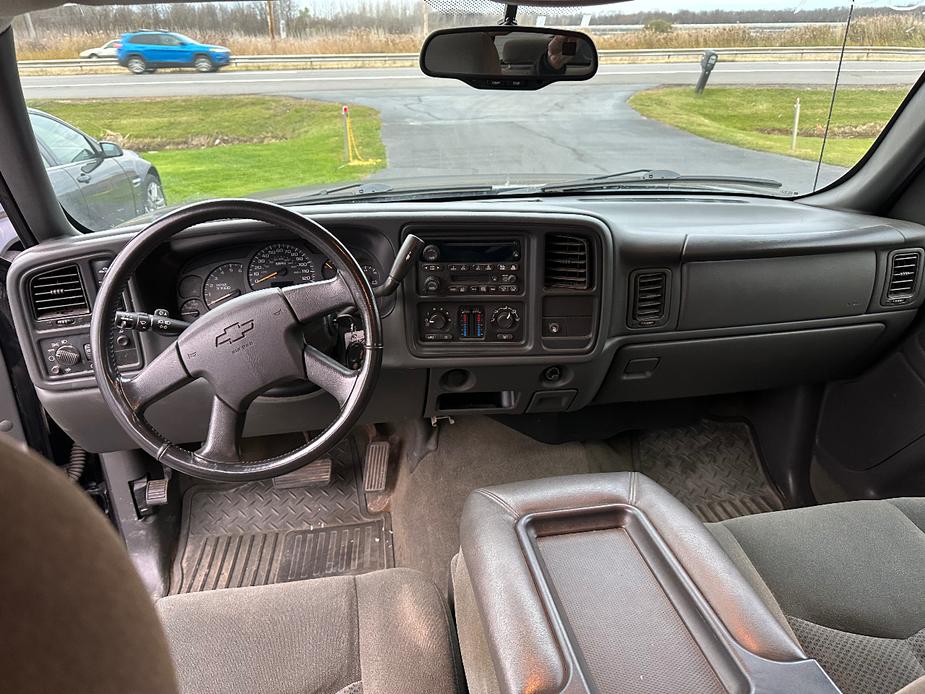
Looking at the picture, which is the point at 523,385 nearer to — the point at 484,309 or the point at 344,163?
the point at 484,309

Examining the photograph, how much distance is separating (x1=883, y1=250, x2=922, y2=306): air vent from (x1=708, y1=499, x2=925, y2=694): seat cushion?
0.91 meters

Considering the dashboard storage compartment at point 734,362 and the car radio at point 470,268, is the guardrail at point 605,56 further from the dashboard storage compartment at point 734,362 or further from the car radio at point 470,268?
the dashboard storage compartment at point 734,362

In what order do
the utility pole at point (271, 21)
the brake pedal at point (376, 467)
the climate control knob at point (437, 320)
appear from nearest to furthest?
the utility pole at point (271, 21) < the climate control knob at point (437, 320) < the brake pedal at point (376, 467)

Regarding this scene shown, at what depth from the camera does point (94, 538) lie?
0.53 m

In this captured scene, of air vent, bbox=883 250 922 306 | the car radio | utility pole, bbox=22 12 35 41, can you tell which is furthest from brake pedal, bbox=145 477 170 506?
air vent, bbox=883 250 922 306

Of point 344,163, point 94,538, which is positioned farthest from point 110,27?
point 94,538

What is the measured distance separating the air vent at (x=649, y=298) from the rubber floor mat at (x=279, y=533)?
1253 mm

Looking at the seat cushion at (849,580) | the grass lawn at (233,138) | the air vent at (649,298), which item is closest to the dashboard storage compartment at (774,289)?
the air vent at (649,298)

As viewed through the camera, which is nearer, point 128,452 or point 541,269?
point 541,269

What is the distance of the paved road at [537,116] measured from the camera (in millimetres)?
2135

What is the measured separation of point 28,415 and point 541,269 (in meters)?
1.73

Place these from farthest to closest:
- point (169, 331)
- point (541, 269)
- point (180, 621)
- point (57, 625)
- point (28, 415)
Result: point (28, 415), point (541, 269), point (169, 331), point (180, 621), point (57, 625)

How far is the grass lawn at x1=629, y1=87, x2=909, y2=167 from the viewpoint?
94.1 inches

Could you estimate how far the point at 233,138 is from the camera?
2.18 metres
